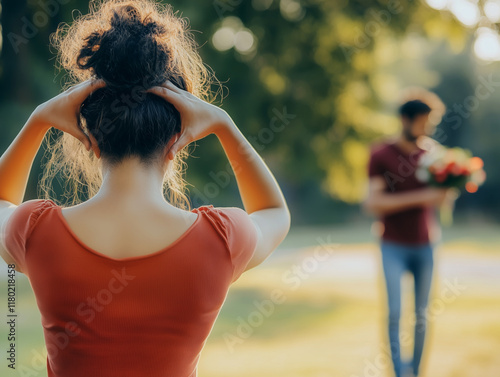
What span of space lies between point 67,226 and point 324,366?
4445 millimetres

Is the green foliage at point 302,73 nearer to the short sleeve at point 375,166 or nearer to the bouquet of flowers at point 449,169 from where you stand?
the bouquet of flowers at point 449,169

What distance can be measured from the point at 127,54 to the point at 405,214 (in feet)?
11.5

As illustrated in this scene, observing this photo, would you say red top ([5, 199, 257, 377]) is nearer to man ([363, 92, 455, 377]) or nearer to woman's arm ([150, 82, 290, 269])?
woman's arm ([150, 82, 290, 269])

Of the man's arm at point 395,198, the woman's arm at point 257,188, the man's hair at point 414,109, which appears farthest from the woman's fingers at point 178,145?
the man's hair at point 414,109

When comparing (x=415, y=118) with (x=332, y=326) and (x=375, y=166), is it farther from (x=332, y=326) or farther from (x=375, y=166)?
(x=332, y=326)

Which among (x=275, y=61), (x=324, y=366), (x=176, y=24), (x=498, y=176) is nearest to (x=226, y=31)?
(x=275, y=61)

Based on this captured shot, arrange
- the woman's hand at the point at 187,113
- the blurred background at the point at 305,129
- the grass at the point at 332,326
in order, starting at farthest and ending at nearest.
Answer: the blurred background at the point at 305,129 → the grass at the point at 332,326 → the woman's hand at the point at 187,113

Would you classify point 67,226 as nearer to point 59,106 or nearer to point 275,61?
point 59,106

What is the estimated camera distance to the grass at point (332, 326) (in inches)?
203

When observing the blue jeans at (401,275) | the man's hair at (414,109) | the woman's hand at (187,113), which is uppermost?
the man's hair at (414,109)

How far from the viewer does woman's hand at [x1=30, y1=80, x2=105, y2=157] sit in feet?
3.86

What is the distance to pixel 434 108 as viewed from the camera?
446cm

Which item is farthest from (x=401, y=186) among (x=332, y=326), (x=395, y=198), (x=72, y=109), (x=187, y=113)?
(x=72, y=109)

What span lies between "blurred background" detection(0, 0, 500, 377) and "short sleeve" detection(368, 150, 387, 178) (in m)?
1.72
